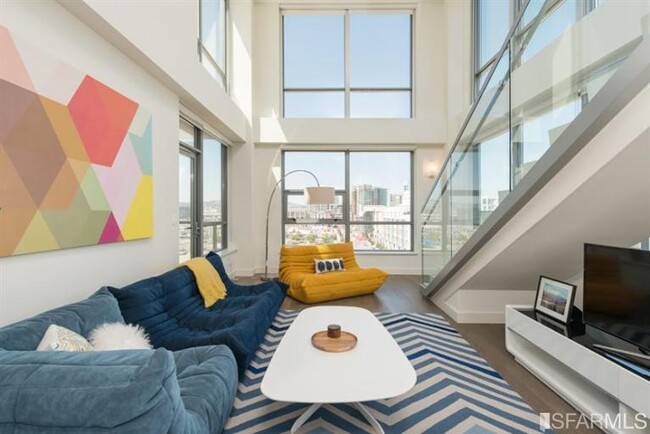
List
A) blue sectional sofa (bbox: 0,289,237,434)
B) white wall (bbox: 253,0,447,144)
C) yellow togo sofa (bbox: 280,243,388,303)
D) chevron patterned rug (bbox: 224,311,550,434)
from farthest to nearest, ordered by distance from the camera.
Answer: white wall (bbox: 253,0,447,144), yellow togo sofa (bbox: 280,243,388,303), chevron patterned rug (bbox: 224,311,550,434), blue sectional sofa (bbox: 0,289,237,434)

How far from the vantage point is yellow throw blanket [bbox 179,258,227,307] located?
2.77 m

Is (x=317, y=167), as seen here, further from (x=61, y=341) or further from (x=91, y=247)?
(x=61, y=341)

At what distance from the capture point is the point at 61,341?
50.6 inches

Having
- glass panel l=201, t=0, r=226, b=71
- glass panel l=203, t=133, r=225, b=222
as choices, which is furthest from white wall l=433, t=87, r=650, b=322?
glass panel l=201, t=0, r=226, b=71

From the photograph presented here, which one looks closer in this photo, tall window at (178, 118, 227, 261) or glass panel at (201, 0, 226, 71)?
tall window at (178, 118, 227, 261)

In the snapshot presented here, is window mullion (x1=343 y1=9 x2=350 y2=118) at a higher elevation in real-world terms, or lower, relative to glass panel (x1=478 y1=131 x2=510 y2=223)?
higher

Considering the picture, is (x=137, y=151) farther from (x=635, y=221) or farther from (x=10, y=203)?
(x=635, y=221)

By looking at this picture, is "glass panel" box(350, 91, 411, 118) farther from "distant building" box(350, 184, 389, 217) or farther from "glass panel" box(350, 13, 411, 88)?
"distant building" box(350, 184, 389, 217)

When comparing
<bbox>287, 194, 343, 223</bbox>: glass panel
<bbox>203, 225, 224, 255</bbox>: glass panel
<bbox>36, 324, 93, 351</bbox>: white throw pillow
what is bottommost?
<bbox>36, 324, 93, 351</bbox>: white throw pillow

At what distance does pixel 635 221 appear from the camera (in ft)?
6.97

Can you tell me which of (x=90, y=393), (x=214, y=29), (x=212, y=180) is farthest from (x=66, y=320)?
(x=214, y=29)

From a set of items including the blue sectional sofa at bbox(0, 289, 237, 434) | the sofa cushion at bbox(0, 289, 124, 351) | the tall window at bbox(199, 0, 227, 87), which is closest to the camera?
the blue sectional sofa at bbox(0, 289, 237, 434)

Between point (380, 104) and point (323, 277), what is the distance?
12.8 feet

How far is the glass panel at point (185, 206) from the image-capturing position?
3582mm
